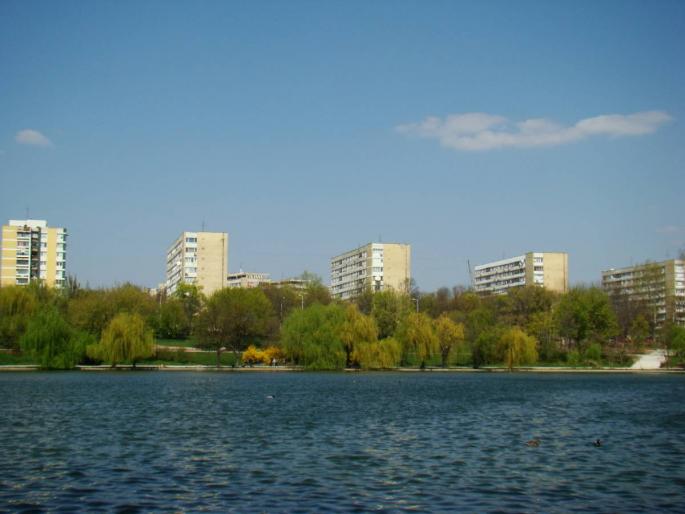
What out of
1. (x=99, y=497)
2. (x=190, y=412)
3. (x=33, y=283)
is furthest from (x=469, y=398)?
(x=33, y=283)

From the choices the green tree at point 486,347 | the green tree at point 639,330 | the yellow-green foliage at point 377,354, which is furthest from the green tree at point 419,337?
the green tree at point 639,330

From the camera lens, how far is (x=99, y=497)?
59.6 feet

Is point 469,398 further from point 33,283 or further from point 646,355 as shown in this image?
point 33,283

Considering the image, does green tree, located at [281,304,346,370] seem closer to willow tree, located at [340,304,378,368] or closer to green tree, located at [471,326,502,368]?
A: willow tree, located at [340,304,378,368]

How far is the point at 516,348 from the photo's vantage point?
9431cm

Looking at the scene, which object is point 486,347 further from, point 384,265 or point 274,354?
A: point 384,265

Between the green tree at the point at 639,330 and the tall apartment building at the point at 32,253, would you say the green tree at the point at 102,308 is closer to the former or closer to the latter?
the tall apartment building at the point at 32,253

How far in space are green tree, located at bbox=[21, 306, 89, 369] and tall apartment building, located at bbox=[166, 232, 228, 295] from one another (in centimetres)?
8557

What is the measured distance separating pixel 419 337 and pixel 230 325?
84.5 ft

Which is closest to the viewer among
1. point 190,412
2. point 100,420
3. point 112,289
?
point 100,420

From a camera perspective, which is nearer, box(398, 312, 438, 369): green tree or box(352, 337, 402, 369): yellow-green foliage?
box(352, 337, 402, 369): yellow-green foliage

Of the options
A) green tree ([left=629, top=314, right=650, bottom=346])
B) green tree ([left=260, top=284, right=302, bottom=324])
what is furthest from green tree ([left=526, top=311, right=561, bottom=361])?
green tree ([left=260, top=284, right=302, bottom=324])

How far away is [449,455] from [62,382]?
44073 mm

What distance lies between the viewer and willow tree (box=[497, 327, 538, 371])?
94.4 metres
